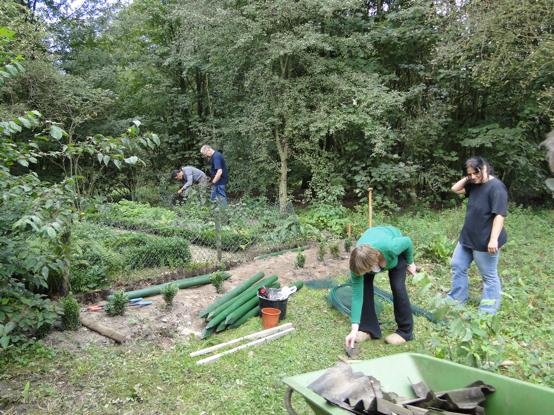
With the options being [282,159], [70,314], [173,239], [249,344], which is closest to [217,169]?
[173,239]

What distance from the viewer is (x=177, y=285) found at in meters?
4.32

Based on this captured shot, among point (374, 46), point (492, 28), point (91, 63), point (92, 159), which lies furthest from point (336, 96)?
point (91, 63)

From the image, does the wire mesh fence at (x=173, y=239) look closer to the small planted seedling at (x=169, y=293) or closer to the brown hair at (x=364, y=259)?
the small planted seedling at (x=169, y=293)

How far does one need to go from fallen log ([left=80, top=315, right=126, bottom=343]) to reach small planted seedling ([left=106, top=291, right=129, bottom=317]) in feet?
0.59

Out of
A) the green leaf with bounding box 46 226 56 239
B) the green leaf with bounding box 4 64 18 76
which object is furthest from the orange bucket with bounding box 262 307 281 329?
the green leaf with bounding box 4 64 18 76

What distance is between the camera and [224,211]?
23.0 ft

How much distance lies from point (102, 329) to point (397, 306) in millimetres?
2621

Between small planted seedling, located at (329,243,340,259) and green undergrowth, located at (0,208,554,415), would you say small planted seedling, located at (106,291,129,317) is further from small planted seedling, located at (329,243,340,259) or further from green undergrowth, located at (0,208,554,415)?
small planted seedling, located at (329,243,340,259)

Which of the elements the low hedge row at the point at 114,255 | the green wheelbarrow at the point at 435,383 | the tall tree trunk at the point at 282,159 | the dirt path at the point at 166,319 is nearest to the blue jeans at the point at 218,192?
the tall tree trunk at the point at 282,159

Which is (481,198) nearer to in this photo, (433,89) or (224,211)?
(224,211)

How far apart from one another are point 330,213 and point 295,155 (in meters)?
1.97

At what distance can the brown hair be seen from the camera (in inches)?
117

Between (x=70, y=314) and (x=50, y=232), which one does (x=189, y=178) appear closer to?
(x=70, y=314)

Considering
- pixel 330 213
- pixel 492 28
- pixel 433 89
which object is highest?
pixel 492 28
